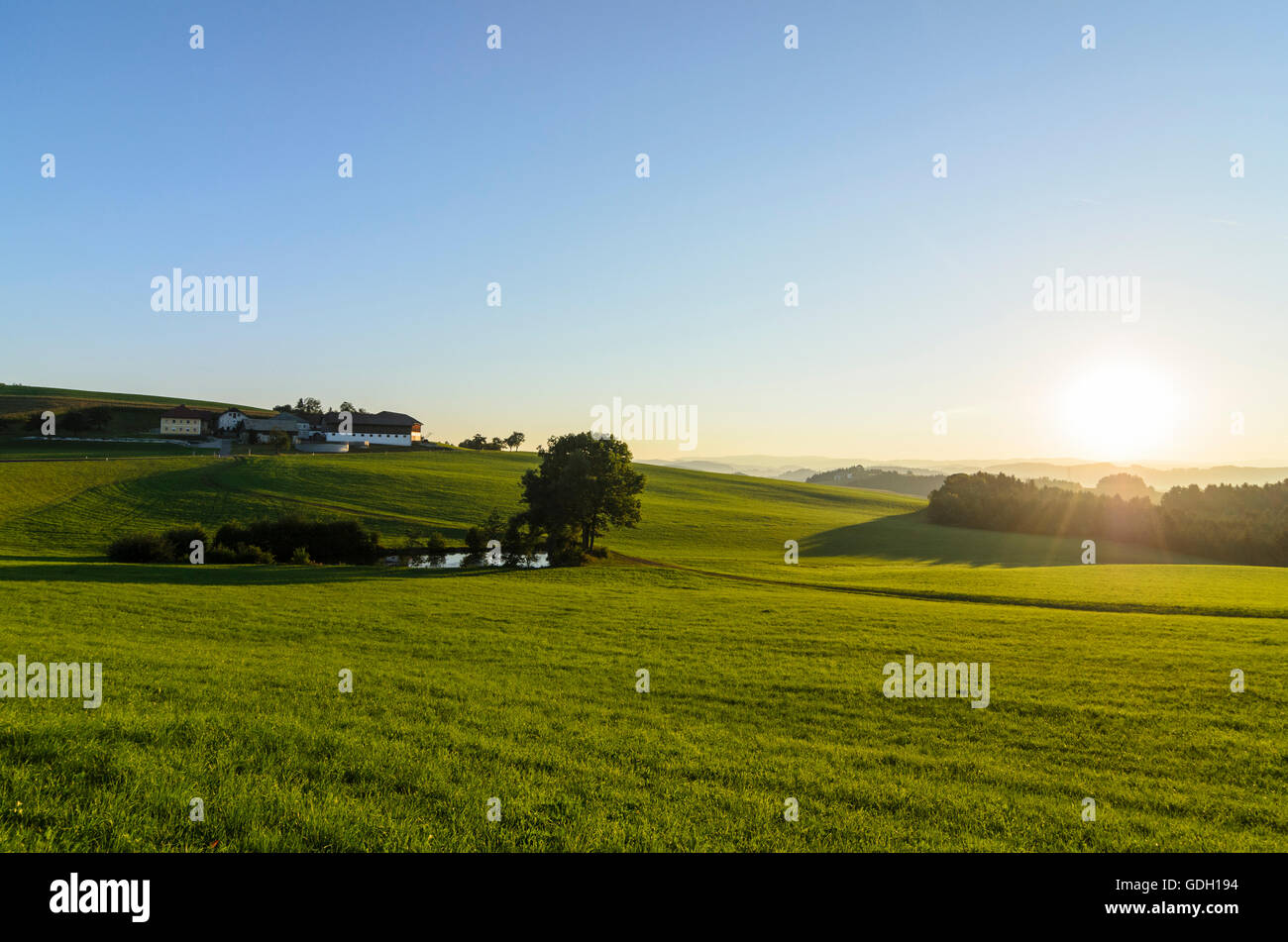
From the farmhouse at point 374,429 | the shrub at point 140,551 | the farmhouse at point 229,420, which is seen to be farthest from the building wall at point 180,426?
the shrub at point 140,551

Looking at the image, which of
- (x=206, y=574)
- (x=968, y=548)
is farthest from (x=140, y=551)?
(x=968, y=548)

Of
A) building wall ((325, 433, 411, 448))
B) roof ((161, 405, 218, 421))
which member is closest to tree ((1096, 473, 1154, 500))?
building wall ((325, 433, 411, 448))

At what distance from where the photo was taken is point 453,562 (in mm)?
60719

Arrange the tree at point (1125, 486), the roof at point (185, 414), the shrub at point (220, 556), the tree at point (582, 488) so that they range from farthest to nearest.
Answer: the roof at point (185, 414)
the tree at point (1125, 486)
the tree at point (582, 488)
the shrub at point (220, 556)

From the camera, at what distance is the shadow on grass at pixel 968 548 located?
2837 inches

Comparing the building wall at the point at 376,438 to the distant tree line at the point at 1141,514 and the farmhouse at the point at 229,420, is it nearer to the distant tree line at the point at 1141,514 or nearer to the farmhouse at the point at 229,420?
the farmhouse at the point at 229,420

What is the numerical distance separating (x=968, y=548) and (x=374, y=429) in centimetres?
13704

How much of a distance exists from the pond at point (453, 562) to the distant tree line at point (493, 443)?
10642cm

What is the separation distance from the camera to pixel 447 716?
1292cm

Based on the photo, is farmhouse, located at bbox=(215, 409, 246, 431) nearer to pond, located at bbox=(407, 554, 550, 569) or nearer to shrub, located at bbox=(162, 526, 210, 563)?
shrub, located at bbox=(162, 526, 210, 563)

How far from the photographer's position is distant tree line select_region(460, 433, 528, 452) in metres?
172

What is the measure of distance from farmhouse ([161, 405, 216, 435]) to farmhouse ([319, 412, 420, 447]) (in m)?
25.1

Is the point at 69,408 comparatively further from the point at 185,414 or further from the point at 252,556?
the point at 252,556
